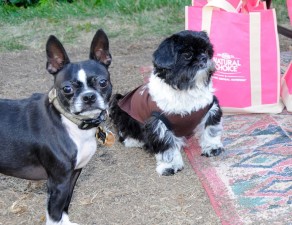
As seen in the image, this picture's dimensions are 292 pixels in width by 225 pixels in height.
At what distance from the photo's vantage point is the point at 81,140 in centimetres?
278

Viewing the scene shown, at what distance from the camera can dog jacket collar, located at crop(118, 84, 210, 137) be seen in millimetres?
3656

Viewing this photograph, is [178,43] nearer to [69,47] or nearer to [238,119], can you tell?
[238,119]

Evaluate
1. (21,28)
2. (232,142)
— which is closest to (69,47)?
(21,28)

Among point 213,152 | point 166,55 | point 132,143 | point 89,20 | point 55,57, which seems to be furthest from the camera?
point 89,20

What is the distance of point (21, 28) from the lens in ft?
22.5

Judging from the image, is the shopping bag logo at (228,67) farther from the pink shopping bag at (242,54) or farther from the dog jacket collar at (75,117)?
the dog jacket collar at (75,117)

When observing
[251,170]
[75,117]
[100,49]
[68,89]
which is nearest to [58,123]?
[75,117]

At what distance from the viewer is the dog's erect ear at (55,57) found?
2695 mm

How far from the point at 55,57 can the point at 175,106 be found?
1.12 metres

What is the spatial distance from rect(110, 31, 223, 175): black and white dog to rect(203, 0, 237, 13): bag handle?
0.63 meters

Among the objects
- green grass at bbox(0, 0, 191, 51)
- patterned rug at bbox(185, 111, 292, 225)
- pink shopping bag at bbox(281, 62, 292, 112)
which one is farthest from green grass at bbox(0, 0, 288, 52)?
patterned rug at bbox(185, 111, 292, 225)

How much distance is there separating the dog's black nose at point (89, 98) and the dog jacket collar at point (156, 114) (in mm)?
1083

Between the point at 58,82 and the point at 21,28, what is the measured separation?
4.42 meters

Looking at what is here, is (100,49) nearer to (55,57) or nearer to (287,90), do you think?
(55,57)
